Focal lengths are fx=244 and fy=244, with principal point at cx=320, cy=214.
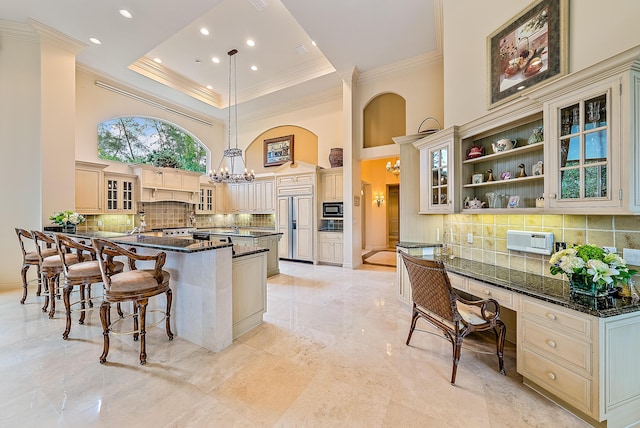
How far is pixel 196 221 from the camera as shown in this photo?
24.8 feet

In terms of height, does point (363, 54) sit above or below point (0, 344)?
above

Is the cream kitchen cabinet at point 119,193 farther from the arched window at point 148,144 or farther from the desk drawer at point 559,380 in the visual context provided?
the desk drawer at point 559,380

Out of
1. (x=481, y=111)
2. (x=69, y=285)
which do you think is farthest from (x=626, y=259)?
(x=69, y=285)

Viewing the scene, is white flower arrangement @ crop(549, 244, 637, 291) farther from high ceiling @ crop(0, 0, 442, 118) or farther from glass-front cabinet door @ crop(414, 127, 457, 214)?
high ceiling @ crop(0, 0, 442, 118)

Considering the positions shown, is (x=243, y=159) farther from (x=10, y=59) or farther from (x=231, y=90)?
(x=10, y=59)

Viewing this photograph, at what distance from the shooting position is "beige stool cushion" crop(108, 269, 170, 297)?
2.05 m

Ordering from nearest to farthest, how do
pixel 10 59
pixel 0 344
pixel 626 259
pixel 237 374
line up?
1. pixel 626 259
2. pixel 237 374
3. pixel 0 344
4. pixel 10 59

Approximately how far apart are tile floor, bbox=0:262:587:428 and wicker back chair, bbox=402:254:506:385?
28 cm

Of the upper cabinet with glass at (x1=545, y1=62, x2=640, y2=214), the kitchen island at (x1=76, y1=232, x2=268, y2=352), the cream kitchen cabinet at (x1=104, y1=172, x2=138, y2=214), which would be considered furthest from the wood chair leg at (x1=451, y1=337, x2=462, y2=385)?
the cream kitchen cabinet at (x1=104, y1=172, x2=138, y2=214)

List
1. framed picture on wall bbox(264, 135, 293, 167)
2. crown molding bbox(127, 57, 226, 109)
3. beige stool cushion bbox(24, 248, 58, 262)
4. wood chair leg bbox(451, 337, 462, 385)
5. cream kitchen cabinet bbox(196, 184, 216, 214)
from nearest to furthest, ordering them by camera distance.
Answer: wood chair leg bbox(451, 337, 462, 385), beige stool cushion bbox(24, 248, 58, 262), crown molding bbox(127, 57, 226, 109), framed picture on wall bbox(264, 135, 293, 167), cream kitchen cabinet bbox(196, 184, 216, 214)

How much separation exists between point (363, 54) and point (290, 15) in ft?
5.27

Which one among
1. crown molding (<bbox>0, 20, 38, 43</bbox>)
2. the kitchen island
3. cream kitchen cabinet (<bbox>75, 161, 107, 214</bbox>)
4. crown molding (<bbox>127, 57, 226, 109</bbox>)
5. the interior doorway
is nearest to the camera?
the kitchen island

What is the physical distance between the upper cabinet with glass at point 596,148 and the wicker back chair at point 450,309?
999mm

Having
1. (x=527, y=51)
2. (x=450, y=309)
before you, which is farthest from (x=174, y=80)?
(x=450, y=309)
